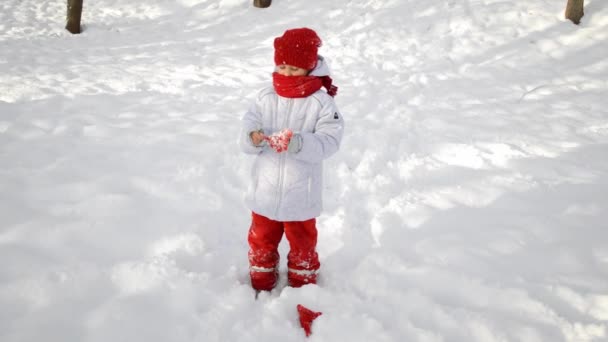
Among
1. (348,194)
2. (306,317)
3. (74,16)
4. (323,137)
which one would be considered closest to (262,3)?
(74,16)

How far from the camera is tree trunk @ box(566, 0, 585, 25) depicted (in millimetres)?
6572

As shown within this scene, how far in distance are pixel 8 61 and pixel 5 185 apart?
3.88 m

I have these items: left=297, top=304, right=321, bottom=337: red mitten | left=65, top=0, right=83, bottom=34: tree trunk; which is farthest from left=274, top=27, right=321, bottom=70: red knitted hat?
left=65, top=0, right=83, bottom=34: tree trunk

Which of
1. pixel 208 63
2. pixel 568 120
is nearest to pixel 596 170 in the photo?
pixel 568 120

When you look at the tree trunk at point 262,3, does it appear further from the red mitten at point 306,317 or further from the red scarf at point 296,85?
the red mitten at point 306,317

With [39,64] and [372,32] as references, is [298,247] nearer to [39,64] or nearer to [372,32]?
[39,64]

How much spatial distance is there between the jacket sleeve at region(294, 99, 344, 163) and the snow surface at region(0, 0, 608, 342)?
0.91 meters

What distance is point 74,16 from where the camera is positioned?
795 centimetres

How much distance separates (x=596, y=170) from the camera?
11.8 feet

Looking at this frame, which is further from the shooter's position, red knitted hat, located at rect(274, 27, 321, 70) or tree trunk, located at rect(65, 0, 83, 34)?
tree trunk, located at rect(65, 0, 83, 34)

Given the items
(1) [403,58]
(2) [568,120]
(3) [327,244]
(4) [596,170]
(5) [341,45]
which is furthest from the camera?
(5) [341,45]

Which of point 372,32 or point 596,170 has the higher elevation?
point 372,32

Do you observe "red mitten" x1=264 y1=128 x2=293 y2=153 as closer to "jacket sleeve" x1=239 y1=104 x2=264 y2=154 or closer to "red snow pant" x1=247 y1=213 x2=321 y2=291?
"jacket sleeve" x1=239 y1=104 x2=264 y2=154

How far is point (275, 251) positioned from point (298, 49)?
4.12 ft
